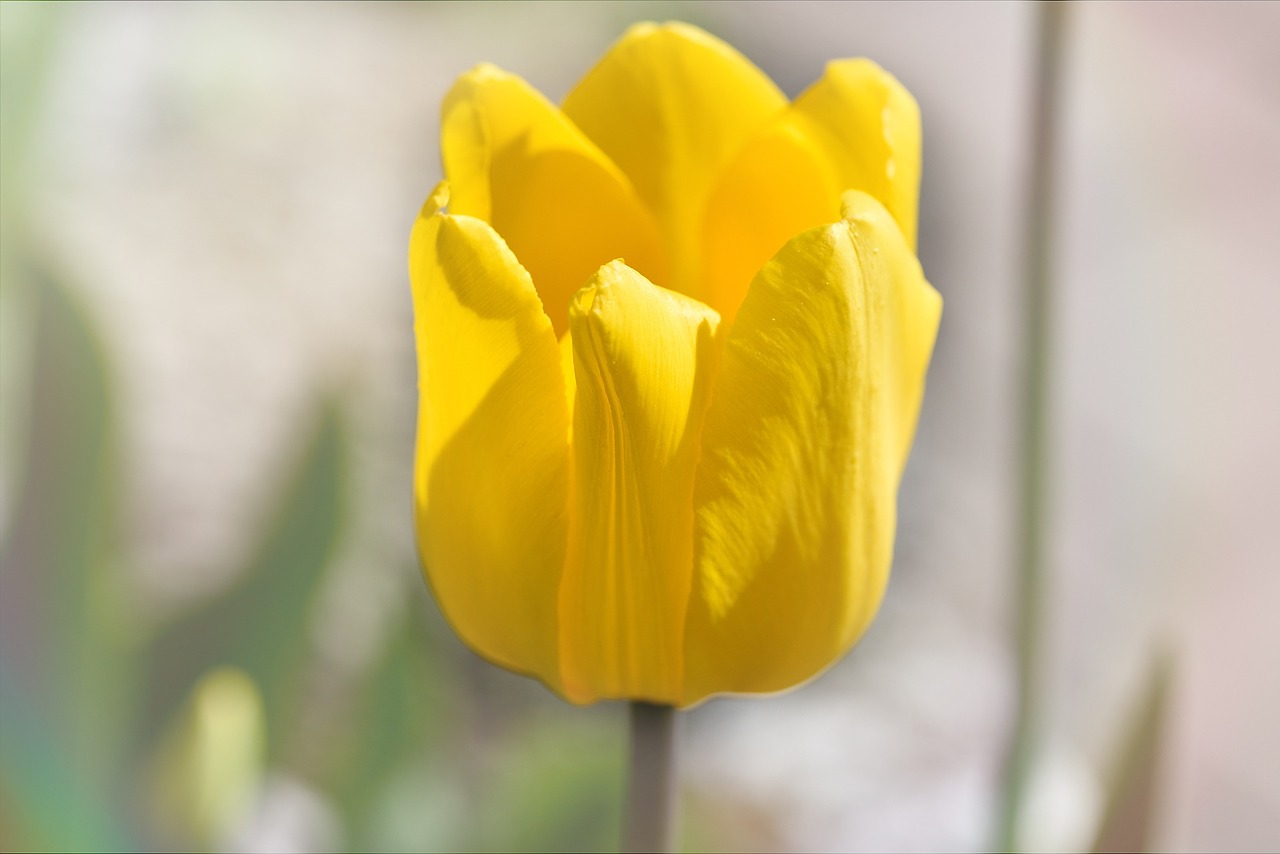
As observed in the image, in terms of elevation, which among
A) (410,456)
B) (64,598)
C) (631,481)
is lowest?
(410,456)

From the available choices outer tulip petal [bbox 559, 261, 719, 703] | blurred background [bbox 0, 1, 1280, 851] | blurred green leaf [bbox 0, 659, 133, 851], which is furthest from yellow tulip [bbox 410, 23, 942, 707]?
blurred green leaf [bbox 0, 659, 133, 851]

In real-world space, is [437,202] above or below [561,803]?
above

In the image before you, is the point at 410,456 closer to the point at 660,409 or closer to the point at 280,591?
the point at 280,591

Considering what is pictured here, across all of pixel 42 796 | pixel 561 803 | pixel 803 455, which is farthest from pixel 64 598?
pixel 803 455

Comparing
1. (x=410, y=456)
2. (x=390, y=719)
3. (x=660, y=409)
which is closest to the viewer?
(x=660, y=409)

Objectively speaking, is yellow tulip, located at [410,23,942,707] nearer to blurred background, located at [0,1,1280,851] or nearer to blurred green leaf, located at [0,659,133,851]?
blurred background, located at [0,1,1280,851]
